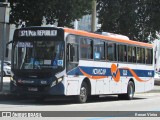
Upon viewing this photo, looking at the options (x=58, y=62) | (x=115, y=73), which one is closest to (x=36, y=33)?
(x=58, y=62)

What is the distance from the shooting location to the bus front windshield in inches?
Result: 762

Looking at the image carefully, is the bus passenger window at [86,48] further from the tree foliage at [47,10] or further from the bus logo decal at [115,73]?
the tree foliage at [47,10]

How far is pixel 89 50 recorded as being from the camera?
21.3 meters

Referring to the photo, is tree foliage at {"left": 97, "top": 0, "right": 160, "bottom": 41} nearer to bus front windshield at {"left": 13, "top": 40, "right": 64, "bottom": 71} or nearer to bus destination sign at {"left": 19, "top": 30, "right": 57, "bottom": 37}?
bus destination sign at {"left": 19, "top": 30, "right": 57, "bottom": 37}

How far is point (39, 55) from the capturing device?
19516 mm

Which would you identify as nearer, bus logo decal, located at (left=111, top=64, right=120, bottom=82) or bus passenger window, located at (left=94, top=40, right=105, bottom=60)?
bus passenger window, located at (left=94, top=40, right=105, bottom=60)

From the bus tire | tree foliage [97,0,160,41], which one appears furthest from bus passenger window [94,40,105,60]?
tree foliage [97,0,160,41]

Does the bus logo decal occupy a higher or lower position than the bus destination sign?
lower

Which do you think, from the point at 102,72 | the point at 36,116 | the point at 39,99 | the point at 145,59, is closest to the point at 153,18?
the point at 145,59

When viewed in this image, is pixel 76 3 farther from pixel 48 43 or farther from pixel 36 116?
pixel 36 116

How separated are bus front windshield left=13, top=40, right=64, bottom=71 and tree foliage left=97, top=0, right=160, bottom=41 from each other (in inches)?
438

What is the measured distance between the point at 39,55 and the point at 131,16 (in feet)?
40.1

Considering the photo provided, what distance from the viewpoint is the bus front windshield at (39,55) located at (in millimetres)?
19359

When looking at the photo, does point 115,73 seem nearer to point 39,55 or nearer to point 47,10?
point 47,10
